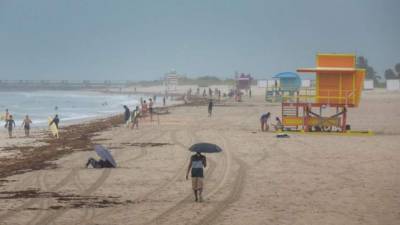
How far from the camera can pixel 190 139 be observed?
29844 mm

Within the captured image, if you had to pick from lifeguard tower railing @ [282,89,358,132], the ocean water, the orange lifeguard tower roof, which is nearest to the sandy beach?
lifeguard tower railing @ [282,89,358,132]

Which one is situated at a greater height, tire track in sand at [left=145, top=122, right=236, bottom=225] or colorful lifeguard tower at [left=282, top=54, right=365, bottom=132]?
colorful lifeguard tower at [left=282, top=54, right=365, bottom=132]

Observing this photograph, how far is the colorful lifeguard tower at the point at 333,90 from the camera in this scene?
105 ft

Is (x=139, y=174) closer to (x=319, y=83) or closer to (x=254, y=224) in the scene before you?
(x=254, y=224)

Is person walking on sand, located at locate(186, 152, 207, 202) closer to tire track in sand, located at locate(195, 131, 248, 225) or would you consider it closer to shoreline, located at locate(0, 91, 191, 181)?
tire track in sand, located at locate(195, 131, 248, 225)

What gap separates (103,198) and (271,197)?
3.72 meters

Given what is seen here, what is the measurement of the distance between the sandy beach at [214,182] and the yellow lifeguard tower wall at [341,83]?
2.52 metres

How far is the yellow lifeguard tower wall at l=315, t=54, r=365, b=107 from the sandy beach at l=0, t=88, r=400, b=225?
8.26ft

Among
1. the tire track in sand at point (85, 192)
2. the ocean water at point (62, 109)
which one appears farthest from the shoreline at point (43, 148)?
the ocean water at point (62, 109)

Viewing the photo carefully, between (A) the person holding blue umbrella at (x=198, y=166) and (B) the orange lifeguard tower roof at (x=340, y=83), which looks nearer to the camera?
(A) the person holding blue umbrella at (x=198, y=166)

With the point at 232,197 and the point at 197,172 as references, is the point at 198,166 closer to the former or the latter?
the point at 197,172

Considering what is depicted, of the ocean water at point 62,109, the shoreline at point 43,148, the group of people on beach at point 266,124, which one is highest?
the group of people on beach at point 266,124

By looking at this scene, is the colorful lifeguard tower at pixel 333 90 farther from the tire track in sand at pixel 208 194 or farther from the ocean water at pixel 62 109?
the ocean water at pixel 62 109

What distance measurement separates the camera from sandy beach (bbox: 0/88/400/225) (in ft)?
43.8
